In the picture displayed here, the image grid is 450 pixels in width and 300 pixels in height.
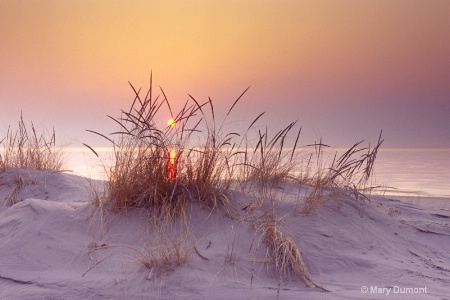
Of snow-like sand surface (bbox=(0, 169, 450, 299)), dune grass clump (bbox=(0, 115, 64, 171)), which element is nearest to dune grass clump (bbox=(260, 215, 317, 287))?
snow-like sand surface (bbox=(0, 169, 450, 299))

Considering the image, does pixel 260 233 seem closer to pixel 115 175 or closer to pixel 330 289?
pixel 330 289

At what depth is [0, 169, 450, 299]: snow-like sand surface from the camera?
102 inches

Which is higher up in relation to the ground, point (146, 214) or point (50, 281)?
point (146, 214)

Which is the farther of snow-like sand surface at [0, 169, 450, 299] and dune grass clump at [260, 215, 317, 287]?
dune grass clump at [260, 215, 317, 287]

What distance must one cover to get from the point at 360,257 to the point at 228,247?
0.84m

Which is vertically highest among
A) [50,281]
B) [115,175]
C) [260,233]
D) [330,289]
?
[115,175]

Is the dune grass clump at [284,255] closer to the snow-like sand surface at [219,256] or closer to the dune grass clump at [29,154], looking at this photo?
the snow-like sand surface at [219,256]

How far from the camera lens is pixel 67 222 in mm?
3453

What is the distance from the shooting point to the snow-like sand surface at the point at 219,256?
102 inches

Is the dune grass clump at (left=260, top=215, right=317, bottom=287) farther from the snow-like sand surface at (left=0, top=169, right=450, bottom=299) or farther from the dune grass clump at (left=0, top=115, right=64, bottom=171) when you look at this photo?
the dune grass clump at (left=0, top=115, right=64, bottom=171)

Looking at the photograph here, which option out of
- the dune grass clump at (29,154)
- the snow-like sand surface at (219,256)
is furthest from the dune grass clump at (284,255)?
the dune grass clump at (29,154)

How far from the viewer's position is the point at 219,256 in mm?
2865

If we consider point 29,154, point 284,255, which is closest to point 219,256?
point 284,255

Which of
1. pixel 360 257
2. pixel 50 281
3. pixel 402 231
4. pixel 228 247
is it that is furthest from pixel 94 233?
pixel 402 231
